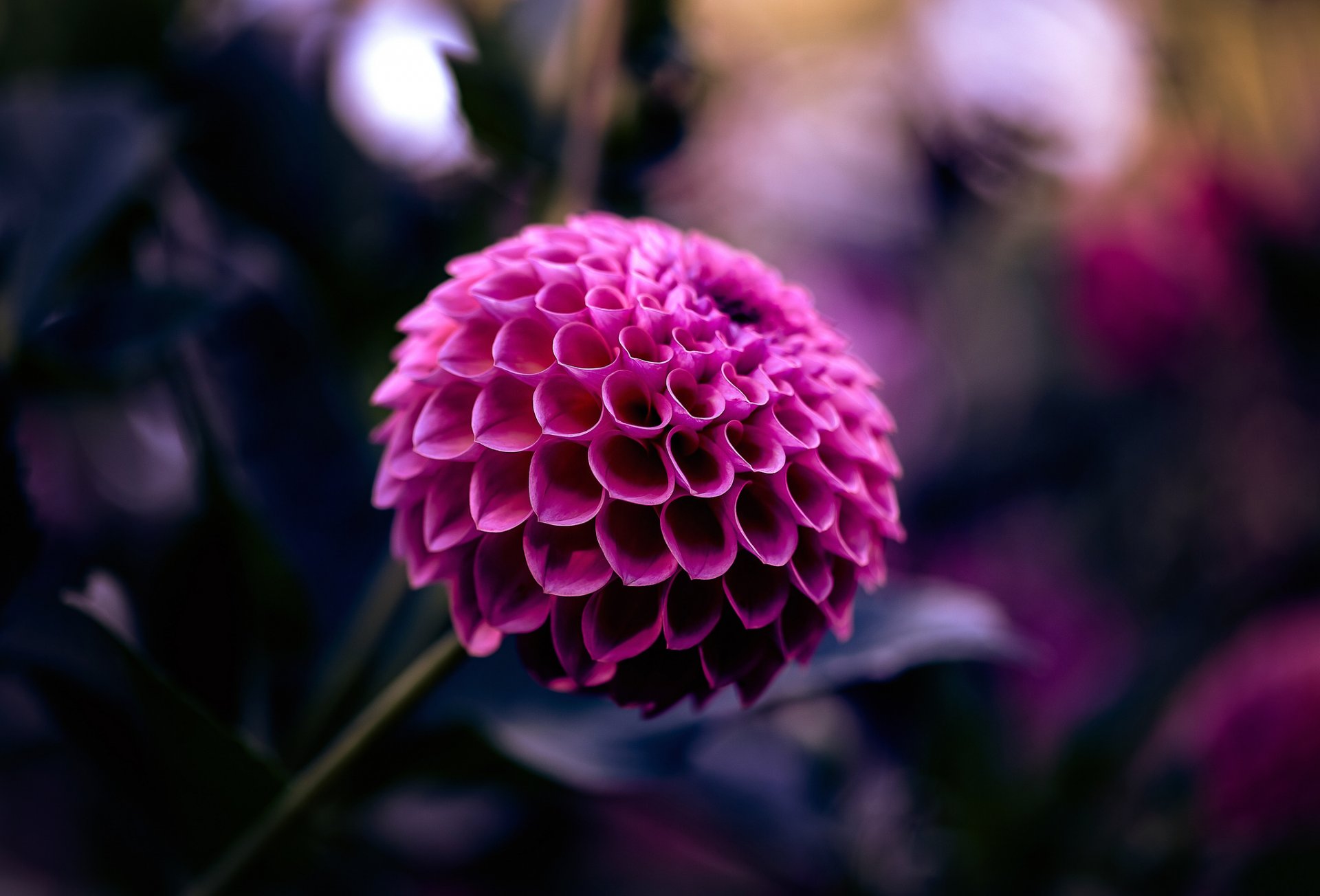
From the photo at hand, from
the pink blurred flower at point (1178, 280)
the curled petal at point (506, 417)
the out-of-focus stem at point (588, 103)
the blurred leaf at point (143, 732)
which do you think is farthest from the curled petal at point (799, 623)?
the pink blurred flower at point (1178, 280)

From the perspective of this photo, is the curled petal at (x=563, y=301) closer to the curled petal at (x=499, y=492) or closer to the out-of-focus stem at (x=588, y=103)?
the curled petal at (x=499, y=492)

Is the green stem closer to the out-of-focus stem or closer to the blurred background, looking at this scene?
the blurred background

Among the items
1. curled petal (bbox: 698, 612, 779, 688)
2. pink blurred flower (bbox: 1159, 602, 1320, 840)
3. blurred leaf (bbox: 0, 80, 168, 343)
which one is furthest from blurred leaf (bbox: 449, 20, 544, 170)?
pink blurred flower (bbox: 1159, 602, 1320, 840)

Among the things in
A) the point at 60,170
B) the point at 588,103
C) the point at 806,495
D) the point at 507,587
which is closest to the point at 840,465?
the point at 806,495

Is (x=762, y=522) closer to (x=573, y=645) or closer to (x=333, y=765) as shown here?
(x=573, y=645)

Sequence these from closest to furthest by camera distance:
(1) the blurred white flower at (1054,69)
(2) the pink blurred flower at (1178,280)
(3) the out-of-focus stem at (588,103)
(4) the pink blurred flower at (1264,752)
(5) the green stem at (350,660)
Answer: (5) the green stem at (350,660), (3) the out-of-focus stem at (588,103), (4) the pink blurred flower at (1264,752), (2) the pink blurred flower at (1178,280), (1) the blurred white flower at (1054,69)

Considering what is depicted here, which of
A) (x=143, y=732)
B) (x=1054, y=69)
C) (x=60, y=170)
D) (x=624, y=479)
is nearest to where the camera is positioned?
(x=624, y=479)

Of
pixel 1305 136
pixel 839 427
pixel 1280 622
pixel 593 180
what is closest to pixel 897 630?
pixel 839 427
